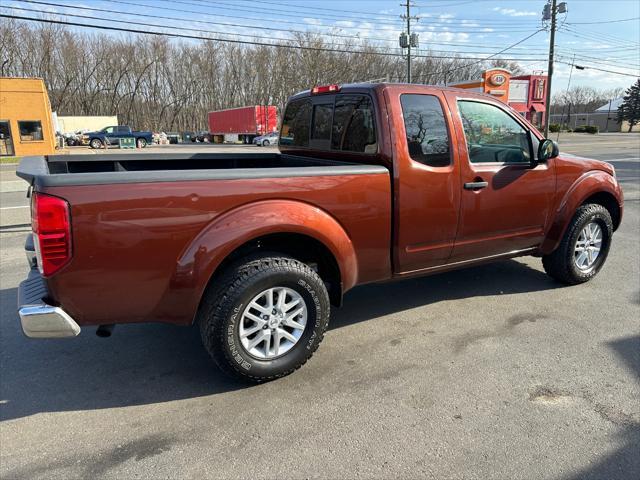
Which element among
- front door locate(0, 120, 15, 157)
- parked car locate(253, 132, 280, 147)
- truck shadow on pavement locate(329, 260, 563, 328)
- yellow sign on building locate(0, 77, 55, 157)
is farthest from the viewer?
parked car locate(253, 132, 280, 147)

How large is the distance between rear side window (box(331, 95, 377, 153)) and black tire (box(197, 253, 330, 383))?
3.77 ft

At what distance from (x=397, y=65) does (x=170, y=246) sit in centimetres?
8648

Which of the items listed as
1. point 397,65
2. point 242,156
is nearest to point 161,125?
point 397,65

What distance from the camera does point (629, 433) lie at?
260 cm

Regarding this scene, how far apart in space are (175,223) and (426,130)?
6.82 feet

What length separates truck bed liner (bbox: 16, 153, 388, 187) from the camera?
2.51 metres

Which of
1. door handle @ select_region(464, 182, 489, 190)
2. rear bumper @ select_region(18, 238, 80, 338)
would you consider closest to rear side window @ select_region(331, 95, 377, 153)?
door handle @ select_region(464, 182, 489, 190)

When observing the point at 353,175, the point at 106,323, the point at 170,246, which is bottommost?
the point at 106,323

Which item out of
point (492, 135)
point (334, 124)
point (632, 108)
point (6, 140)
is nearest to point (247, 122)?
point (6, 140)

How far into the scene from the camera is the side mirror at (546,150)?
164 inches

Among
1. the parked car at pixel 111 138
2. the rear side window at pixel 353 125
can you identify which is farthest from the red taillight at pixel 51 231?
the parked car at pixel 111 138

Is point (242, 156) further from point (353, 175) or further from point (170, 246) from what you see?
point (170, 246)

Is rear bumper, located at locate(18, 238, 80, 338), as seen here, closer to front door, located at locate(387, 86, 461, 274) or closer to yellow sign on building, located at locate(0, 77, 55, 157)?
front door, located at locate(387, 86, 461, 274)

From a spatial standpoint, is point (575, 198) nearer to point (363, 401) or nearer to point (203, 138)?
point (363, 401)
